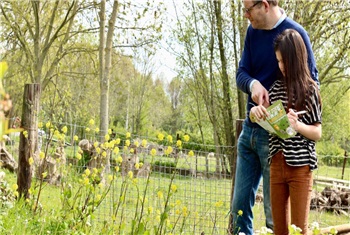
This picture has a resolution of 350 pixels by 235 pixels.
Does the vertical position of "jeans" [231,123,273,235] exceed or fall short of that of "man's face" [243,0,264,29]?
it falls short

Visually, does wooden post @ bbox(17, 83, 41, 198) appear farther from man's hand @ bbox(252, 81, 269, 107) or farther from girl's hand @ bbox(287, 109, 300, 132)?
girl's hand @ bbox(287, 109, 300, 132)

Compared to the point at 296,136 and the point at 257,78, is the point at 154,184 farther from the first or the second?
the point at 296,136

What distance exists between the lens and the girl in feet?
8.82

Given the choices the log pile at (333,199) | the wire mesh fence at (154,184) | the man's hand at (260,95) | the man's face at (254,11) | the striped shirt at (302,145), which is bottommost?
the log pile at (333,199)

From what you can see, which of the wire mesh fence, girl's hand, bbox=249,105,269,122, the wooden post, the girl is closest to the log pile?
the wire mesh fence

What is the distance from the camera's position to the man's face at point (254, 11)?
2.78 meters

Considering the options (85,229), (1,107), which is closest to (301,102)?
(85,229)

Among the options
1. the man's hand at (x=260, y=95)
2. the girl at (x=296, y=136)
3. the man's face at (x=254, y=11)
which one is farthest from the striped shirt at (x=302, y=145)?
the man's face at (x=254, y=11)

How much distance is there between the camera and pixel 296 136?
2.73 metres

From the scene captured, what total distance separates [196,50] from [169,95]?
110ft

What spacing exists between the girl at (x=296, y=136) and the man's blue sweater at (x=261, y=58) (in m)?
0.17

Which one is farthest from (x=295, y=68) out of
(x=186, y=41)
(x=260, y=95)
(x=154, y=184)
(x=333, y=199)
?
(x=186, y=41)

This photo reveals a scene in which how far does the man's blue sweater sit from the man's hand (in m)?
0.12

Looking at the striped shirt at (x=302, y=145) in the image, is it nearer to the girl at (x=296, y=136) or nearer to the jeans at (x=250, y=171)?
the girl at (x=296, y=136)
